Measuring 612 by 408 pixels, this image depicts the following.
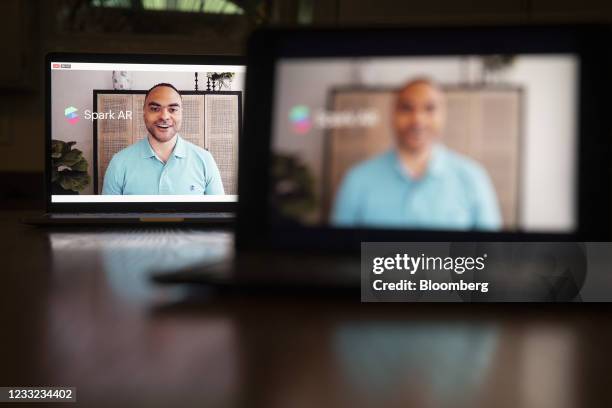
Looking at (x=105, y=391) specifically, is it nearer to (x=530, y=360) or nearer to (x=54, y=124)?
(x=530, y=360)

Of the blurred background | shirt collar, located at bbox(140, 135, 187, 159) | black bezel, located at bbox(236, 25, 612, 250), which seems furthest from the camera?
the blurred background

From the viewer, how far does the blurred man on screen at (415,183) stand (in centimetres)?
47

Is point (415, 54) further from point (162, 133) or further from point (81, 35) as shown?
point (81, 35)

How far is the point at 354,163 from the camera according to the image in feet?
1.56

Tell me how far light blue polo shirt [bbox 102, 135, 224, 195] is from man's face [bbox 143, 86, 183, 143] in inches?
0.9

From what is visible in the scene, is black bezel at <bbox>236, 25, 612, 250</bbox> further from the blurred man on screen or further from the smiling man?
the smiling man

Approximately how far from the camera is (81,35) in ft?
6.56

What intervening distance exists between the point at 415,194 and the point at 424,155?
3 cm

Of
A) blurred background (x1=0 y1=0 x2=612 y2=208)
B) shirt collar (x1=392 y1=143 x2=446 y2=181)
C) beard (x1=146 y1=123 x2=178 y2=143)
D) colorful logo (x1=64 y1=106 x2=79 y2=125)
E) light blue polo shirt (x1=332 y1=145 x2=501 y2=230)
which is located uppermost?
blurred background (x1=0 y1=0 x2=612 y2=208)

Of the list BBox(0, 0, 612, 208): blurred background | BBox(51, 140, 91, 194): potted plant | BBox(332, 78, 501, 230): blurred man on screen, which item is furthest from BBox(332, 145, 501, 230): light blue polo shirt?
BBox(0, 0, 612, 208): blurred background

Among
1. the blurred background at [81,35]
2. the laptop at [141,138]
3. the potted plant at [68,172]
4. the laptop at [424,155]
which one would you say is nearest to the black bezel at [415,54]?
the laptop at [424,155]

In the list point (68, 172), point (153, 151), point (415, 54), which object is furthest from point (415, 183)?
point (68, 172)

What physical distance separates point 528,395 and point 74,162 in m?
0.97

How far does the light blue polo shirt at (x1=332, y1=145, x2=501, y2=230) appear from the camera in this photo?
1.52 feet
